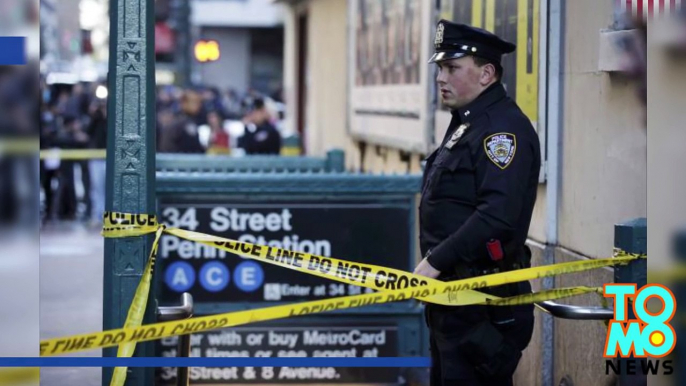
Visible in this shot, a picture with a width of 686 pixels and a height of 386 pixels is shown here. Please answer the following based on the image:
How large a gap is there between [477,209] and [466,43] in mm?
703

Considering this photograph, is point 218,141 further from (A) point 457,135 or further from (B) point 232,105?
(B) point 232,105

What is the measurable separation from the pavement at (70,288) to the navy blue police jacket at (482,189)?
3.14 metres

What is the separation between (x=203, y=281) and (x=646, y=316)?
3558 mm

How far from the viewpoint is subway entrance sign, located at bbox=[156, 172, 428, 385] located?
25.5 ft

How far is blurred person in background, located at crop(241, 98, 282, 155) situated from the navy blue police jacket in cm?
1364

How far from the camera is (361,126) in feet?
51.5

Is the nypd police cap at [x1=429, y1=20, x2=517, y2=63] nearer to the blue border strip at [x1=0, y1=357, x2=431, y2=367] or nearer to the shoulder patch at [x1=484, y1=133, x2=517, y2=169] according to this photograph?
the shoulder patch at [x1=484, y1=133, x2=517, y2=169]

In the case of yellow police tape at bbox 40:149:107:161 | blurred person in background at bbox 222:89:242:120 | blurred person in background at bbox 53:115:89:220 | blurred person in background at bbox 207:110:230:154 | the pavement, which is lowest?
the pavement

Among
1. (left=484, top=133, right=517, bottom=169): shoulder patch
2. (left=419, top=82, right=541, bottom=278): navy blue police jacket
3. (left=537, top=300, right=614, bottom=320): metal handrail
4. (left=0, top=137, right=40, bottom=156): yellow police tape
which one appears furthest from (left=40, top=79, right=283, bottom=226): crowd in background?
(left=0, top=137, right=40, bottom=156): yellow police tape

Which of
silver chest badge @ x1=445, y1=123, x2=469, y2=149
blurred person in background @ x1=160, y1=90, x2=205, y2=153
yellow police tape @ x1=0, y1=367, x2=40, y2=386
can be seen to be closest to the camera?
yellow police tape @ x1=0, y1=367, x2=40, y2=386

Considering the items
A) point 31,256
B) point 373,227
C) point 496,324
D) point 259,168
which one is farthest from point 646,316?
point 259,168

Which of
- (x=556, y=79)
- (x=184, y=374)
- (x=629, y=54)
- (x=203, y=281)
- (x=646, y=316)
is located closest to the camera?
(x=646, y=316)

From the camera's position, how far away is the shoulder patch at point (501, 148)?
4953mm

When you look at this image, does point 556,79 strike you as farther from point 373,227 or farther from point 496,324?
point 496,324
